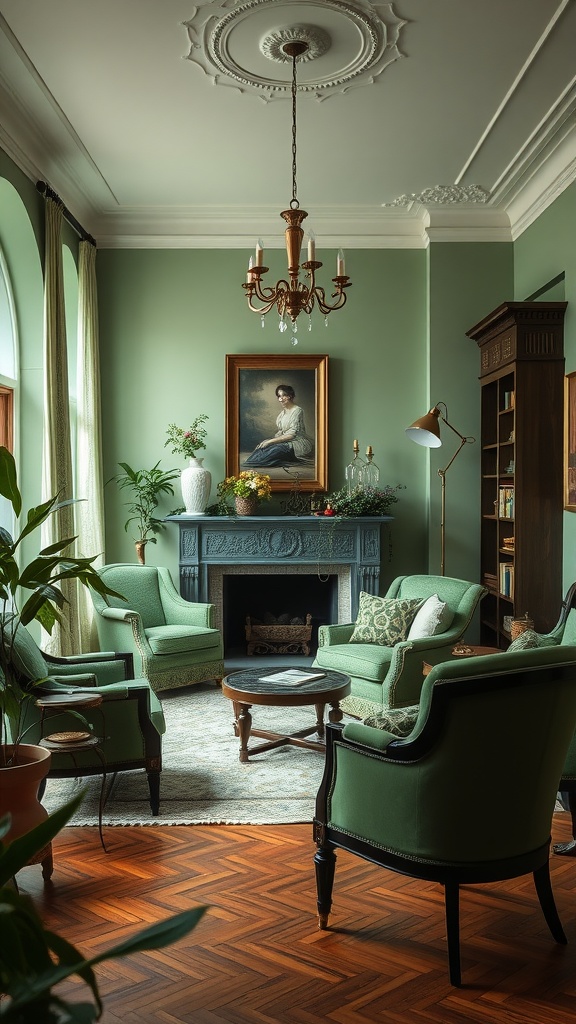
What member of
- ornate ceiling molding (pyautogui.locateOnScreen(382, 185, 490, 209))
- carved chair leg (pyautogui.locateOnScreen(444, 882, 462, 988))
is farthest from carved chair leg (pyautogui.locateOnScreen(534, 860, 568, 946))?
ornate ceiling molding (pyautogui.locateOnScreen(382, 185, 490, 209))

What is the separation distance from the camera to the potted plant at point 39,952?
0.90 m

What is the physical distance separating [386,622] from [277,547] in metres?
1.73

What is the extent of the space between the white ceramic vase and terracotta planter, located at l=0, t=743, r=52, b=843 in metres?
4.12

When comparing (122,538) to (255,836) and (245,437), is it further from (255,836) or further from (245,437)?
(255,836)

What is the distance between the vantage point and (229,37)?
4.53 meters

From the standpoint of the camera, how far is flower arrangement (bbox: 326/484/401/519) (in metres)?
7.16

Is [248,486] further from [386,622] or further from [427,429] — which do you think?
[386,622]

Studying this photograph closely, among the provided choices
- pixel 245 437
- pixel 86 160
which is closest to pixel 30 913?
pixel 86 160

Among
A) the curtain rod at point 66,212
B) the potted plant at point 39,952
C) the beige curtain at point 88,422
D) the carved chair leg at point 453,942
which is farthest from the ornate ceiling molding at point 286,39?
the potted plant at point 39,952

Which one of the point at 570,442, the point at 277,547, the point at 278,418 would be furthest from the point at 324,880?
the point at 278,418

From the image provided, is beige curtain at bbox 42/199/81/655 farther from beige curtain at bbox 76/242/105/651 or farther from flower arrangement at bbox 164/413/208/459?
flower arrangement at bbox 164/413/208/459

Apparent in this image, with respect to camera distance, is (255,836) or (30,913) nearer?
(30,913)

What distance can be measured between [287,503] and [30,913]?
255 inches

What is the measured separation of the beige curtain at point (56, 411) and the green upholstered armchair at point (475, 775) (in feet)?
11.6
